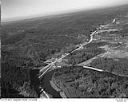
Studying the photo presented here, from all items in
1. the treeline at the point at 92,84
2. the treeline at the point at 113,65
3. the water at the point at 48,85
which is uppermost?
the treeline at the point at 113,65

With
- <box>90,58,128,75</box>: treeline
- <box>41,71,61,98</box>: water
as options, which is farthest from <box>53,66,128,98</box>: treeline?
<box>90,58,128,75</box>: treeline

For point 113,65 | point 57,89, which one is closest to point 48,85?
point 57,89

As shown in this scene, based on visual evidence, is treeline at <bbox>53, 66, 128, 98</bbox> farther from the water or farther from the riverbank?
the water

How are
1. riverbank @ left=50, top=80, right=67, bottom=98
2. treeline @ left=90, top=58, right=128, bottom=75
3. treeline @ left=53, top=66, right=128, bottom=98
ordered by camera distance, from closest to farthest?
treeline @ left=53, top=66, right=128, bottom=98
riverbank @ left=50, top=80, right=67, bottom=98
treeline @ left=90, top=58, right=128, bottom=75

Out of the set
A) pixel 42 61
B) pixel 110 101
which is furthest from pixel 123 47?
pixel 110 101

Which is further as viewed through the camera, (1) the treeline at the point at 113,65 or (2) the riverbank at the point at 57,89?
(1) the treeline at the point at 113,65

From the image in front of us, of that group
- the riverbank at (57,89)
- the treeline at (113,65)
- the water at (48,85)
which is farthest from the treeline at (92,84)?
the treeline at (113,65)

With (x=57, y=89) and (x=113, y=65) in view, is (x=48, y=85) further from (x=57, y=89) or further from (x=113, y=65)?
(x=113, y=65)

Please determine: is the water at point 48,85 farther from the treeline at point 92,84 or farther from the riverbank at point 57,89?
the treeline at point 92,84

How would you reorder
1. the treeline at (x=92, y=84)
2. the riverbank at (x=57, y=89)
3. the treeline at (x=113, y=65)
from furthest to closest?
the treeline at (x=113, y=65)
the riverbank at (x=57, y=89)
the treeline at (x=92, y=84)

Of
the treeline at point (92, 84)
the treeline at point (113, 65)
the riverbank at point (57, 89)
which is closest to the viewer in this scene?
the treeline at point (92, 84)

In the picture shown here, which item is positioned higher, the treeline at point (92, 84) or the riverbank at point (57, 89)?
the treeline at point (92, 84)
